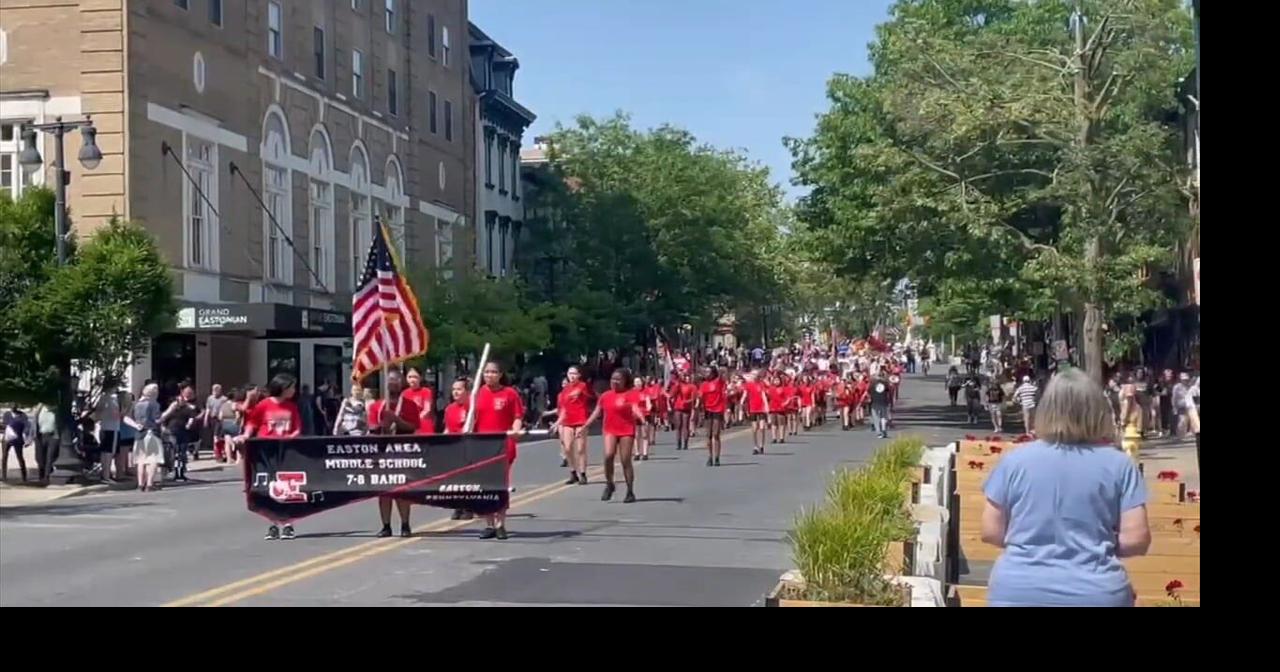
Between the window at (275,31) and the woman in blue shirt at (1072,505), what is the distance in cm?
555

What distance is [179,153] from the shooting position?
962 centimetres

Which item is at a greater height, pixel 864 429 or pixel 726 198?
pixel 726 198

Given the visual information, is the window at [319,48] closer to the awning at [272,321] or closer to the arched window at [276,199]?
the arched window at [276,199]

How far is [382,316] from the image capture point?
31.4 ft

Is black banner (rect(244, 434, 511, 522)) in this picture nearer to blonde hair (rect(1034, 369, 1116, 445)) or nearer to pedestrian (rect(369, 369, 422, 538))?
pedestrian (rect(369, 369, 422, 538))

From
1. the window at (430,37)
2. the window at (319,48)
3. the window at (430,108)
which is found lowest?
the window at (430,108)

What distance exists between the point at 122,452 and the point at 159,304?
2484 mm

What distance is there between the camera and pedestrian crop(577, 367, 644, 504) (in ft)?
47.2

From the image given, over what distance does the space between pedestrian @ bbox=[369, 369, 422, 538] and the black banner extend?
0.36ft

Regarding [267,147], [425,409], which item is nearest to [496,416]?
[425,409]

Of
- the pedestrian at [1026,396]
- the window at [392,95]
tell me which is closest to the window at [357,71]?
the window at [392,95]

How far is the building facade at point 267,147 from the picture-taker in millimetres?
9391
